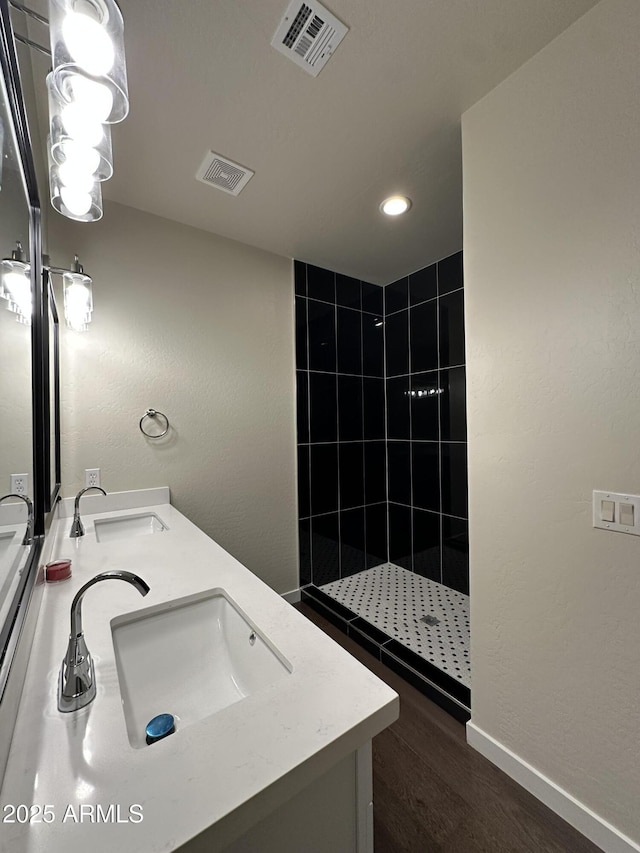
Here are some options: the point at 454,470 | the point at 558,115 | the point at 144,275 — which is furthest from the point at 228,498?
the point at 558,115

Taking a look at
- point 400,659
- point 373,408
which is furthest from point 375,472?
point 400,659

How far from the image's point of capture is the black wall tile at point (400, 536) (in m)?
2.93

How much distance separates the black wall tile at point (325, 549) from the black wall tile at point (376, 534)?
355mm

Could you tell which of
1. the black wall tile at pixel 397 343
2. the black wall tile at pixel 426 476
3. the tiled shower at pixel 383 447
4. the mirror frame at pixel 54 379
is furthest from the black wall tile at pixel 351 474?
the mirror frame at pixel 54 379

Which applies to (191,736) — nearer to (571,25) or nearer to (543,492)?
(543,492)

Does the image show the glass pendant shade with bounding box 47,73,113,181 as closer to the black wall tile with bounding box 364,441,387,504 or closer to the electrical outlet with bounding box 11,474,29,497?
the electrical outlet with bounding box 11,474,29,497

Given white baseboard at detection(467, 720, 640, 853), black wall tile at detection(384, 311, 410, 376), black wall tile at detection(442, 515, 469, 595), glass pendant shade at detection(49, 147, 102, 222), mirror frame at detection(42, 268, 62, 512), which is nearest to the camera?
glass pendant shade at detection(49, 147, 102, 222)

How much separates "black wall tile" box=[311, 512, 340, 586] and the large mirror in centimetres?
197

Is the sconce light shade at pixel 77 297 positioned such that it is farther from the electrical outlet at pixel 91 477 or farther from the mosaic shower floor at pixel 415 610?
the mosaic shower floor at pixel 415 610

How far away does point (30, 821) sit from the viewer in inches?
16.8

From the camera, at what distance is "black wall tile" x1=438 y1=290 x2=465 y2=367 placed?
2490 millimetres

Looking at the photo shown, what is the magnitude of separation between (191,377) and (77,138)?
1409mm

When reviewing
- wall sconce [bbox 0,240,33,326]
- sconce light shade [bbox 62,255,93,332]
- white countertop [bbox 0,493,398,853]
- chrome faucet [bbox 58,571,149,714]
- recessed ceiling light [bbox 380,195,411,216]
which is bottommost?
white countertop [bbox 0,493,398,853]

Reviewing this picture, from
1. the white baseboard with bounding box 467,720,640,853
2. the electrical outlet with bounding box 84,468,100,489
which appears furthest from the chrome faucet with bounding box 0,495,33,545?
the white baseboard with bounding box 467,720,640,853
